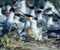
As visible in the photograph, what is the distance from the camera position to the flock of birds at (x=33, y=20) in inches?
364

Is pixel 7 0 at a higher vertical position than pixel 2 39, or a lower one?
higher

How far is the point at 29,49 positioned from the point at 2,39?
685 millimetres

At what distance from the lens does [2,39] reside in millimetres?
9156

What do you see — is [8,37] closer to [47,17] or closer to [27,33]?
[27,33]

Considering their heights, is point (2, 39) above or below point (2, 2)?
below

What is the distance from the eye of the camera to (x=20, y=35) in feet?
30.4

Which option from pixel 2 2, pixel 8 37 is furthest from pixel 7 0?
pixel 8 37

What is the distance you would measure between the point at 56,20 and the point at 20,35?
93 cm

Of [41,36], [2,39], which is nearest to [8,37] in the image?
[2,39]

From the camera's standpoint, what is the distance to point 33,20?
9.28 m

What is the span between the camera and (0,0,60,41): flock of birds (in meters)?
9.25

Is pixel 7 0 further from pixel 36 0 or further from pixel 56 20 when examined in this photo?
pixel 56 20

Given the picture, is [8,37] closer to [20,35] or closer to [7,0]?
[20,35]

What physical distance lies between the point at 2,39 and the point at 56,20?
4.46 feet
